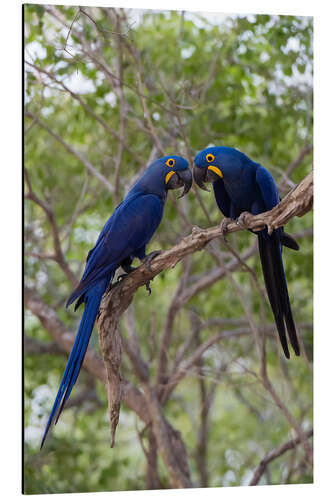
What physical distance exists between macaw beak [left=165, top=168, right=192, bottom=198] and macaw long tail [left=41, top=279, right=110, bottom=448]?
48cm

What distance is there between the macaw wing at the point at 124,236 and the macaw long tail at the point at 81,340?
4cm

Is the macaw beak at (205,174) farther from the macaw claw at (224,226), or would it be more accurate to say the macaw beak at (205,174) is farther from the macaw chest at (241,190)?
the macaw claw at (224,226)

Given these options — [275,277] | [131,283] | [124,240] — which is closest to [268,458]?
[275,277]

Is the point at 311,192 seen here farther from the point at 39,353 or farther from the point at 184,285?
the point at 39,353

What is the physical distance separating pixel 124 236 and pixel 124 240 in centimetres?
2

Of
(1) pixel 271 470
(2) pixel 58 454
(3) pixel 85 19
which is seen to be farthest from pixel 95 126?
(1) pixel 271 470

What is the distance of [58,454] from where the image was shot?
10.9 feet

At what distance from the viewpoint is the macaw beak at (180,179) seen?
2.36m

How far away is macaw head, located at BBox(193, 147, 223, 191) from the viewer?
7.72ft

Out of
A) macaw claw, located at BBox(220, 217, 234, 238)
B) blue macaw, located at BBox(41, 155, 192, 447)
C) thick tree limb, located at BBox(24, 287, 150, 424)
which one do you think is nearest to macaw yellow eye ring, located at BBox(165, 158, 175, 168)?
blue macaw, located at BBox(41, 155, 192, 447)

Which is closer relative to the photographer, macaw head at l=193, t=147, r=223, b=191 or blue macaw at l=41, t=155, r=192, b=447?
blue macaw at l=41, t=155, r=192, b=447

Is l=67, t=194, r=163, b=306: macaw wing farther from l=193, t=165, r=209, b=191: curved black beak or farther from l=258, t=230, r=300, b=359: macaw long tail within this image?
l=258, t=230, r=300, b=359: macaw long tail

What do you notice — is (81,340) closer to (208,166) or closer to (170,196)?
(208,166)
